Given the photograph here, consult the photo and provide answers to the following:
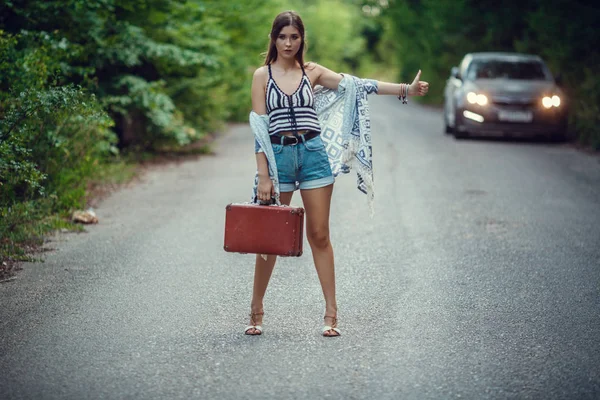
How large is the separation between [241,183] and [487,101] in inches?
278

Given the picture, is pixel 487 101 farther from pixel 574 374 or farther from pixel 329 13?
pixel 329 13

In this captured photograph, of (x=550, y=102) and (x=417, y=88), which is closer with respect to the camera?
(x=417, y=88)

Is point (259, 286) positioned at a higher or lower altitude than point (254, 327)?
higher

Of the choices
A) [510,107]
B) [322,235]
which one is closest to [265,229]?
[322,235]

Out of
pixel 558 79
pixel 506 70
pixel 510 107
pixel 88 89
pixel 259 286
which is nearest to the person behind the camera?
pixel 259 286

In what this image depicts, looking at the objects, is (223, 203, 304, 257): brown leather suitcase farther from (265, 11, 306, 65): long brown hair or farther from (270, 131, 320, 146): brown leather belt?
(265, 11, 306, 65): long brown hair

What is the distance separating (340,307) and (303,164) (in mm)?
1316

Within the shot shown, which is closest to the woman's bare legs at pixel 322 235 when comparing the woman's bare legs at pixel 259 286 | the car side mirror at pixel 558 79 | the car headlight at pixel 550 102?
the woman's bare legs at pixel 259 286

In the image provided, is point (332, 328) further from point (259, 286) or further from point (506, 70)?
point (506, 70)

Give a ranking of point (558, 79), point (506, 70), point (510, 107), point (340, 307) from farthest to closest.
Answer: point (506, 70) < point (558, 79) < point (510, 107) < point (340, 307)

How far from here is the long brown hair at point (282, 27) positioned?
16.7 ft

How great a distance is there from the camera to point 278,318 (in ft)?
18.7

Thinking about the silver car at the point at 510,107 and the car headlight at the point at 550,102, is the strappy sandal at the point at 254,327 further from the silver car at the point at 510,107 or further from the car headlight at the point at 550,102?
the car headlight at the point at 550,102

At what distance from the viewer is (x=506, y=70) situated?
1836cm
